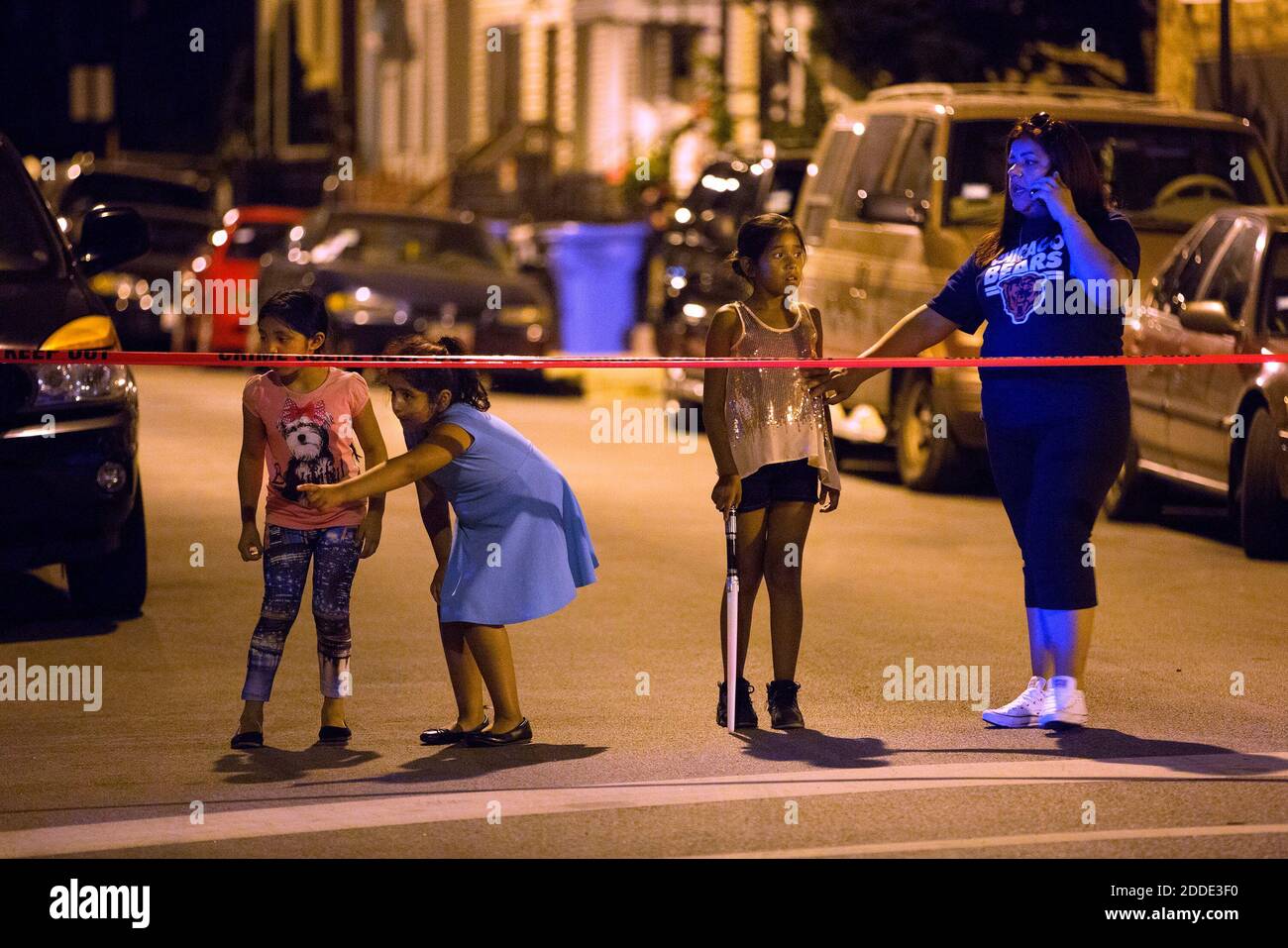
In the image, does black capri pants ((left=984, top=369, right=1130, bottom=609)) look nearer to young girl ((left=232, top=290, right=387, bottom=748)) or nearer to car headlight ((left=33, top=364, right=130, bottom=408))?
young girl ((left=232, top=290, right=387, bottom=748))

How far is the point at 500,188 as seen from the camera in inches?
1714

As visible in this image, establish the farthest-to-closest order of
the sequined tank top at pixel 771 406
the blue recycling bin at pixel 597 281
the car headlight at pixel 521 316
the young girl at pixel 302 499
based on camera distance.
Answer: the blue recycling bin at pixel 597 281 → the car headlight at pixel 521 316 → the sequined tank top at pixel 771 406 → the young girl at pixel 302 499

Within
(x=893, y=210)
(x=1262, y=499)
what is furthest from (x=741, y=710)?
(x=893, y=210)

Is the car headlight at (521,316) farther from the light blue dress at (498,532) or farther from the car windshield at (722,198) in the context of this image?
the light blue dress at (498,532)

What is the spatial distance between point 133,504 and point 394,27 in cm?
4252

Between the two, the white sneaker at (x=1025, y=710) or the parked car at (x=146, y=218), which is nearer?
the white sneaker at (x=1025, y=710)

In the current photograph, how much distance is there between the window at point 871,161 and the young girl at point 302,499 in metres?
8.49

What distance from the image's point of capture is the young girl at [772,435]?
8312mm

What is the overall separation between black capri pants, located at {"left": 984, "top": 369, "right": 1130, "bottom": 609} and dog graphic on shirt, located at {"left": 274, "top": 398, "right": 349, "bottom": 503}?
2079 millimetres

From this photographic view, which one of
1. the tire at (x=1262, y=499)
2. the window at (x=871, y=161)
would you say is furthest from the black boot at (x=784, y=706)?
the window at (x=871, y=161)

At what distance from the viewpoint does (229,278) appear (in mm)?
27438

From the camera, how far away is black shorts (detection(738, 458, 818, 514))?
8.38 m
